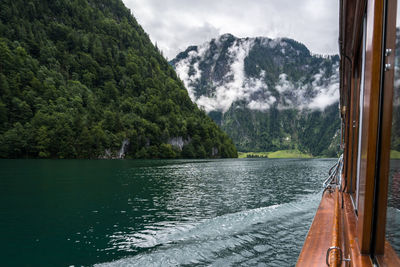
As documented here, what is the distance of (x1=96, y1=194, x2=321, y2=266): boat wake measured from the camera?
7.12m

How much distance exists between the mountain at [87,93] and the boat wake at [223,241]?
78.4 meters

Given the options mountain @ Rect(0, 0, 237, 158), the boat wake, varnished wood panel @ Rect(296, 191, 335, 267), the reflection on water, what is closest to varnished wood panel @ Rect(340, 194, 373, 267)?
varnished wood panel @ Rect(296, 191, 335, 267)

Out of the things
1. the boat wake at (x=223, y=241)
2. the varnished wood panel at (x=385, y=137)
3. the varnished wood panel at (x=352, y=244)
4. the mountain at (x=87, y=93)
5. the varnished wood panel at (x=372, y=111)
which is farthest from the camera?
the mountain at (x=87, y=93)

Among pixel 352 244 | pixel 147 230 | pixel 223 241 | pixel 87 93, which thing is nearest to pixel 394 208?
pixel 352 244

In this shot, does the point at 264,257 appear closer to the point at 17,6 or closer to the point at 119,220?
the point at 119,220

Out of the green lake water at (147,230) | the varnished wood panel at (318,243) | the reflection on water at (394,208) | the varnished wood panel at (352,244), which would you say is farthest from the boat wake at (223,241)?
the reflection on water at (394,208)

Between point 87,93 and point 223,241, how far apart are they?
124 metres

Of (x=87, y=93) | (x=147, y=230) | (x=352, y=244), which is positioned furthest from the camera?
(x=87, y=93)

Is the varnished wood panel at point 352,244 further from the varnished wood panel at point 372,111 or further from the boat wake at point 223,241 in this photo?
Result: the boat wake at point 223,241

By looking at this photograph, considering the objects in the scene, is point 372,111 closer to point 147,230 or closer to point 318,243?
point 318,243

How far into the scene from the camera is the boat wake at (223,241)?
23.4 feet

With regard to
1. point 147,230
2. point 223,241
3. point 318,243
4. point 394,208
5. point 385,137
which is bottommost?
point 147,230

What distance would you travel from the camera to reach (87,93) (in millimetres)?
118562

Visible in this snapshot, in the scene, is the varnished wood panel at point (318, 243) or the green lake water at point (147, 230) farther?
the green lake water at point (147, 230)
